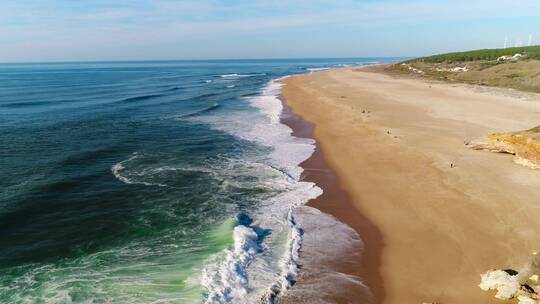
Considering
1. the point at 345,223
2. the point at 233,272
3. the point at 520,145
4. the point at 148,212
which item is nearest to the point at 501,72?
the point at 520,145

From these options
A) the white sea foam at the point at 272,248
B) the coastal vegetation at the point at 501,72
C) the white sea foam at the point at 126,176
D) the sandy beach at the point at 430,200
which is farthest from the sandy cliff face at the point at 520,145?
the coastal vegetation at the point at 501,72

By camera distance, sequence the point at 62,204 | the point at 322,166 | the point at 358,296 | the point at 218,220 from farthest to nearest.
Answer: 1. the point at 322,166
2. the point at 62,204
3. the point at 218,220
4. the point at 358,296

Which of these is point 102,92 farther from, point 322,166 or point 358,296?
point 358,296

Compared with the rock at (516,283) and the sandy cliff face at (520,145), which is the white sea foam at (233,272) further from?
the sandy cliff face at (520,145)

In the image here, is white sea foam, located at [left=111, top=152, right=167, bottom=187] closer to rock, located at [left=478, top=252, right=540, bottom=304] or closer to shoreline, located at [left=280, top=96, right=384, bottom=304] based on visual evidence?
shoreline, located at [left=280, top=96, right=384, bottom=304]

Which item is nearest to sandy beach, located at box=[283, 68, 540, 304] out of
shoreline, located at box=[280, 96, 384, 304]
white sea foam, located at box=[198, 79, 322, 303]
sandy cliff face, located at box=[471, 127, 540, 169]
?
shoreline, located at box=[280, 96, 384, 304]

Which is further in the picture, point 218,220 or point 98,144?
→ point 98,144

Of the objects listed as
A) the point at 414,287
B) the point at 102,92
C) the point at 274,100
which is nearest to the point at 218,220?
the point at 414,287
